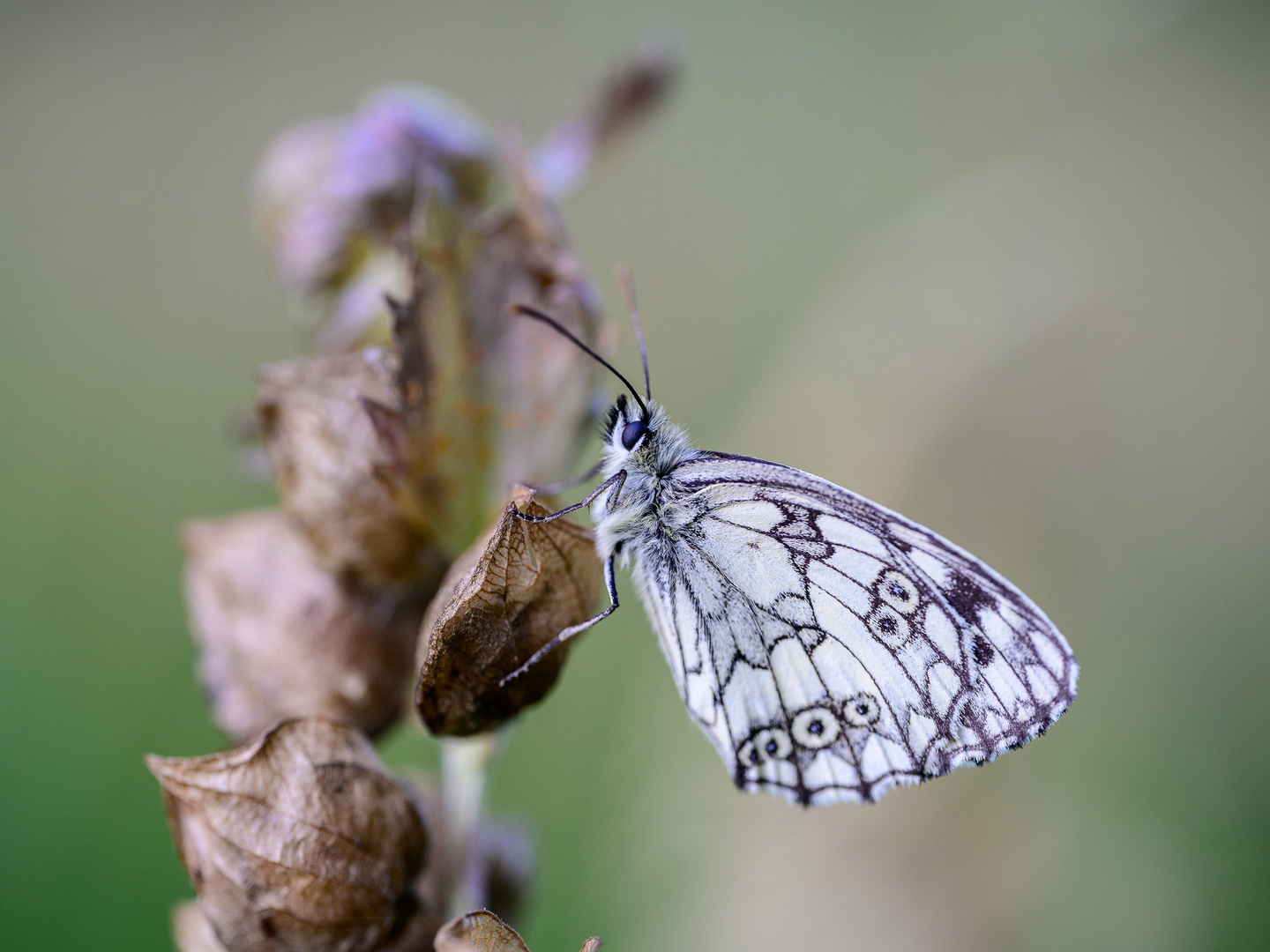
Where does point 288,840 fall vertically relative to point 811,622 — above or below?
below

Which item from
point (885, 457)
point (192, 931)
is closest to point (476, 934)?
point (192, 931)

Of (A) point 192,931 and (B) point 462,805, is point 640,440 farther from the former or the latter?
(A) point 192,931

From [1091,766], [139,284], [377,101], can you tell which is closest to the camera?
[377,101]

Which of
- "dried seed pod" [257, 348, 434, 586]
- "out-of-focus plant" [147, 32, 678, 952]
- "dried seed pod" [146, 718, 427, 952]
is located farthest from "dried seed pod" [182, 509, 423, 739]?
"dried seed pod" [146, 718, 427, 952]

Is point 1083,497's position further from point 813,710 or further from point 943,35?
point 943,35

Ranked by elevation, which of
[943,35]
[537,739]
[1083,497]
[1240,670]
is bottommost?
[1240,670]

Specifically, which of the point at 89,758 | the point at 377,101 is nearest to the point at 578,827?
the point at 89,758
